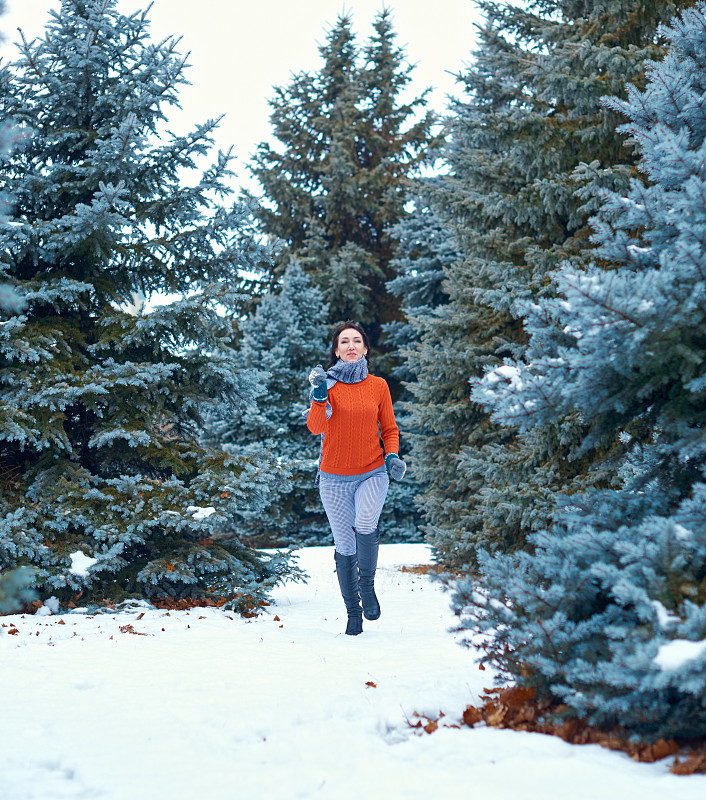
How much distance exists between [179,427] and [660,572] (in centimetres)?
581

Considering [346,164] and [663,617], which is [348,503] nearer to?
[663,617]

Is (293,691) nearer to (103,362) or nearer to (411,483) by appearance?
(103,362)

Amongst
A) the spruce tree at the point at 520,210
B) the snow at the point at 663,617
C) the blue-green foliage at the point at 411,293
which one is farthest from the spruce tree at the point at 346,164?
the snow at the point at 663,617

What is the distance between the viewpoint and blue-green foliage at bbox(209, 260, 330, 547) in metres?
15.6

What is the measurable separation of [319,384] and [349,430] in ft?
1.50

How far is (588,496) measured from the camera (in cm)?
348

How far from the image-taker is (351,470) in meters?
5.43

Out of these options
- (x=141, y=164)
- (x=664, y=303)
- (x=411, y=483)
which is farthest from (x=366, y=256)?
(x=664, y=303)

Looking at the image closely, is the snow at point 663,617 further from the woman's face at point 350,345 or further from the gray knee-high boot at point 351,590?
the woman's face at point 350,345

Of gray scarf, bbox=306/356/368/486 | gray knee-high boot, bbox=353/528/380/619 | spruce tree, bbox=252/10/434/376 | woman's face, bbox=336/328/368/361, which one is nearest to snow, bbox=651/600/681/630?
gray knee-high boot, bbox=353/528/380/619

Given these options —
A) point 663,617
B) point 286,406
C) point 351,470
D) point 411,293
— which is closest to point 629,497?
point 663,617

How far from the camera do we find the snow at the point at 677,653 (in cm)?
229

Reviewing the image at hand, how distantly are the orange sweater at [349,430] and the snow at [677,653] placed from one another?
3.25 meters

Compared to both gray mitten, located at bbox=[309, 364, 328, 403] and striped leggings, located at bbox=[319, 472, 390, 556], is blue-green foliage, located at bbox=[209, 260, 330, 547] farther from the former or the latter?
gray mitten, located at bbox=[309, 364, 328, 403]
